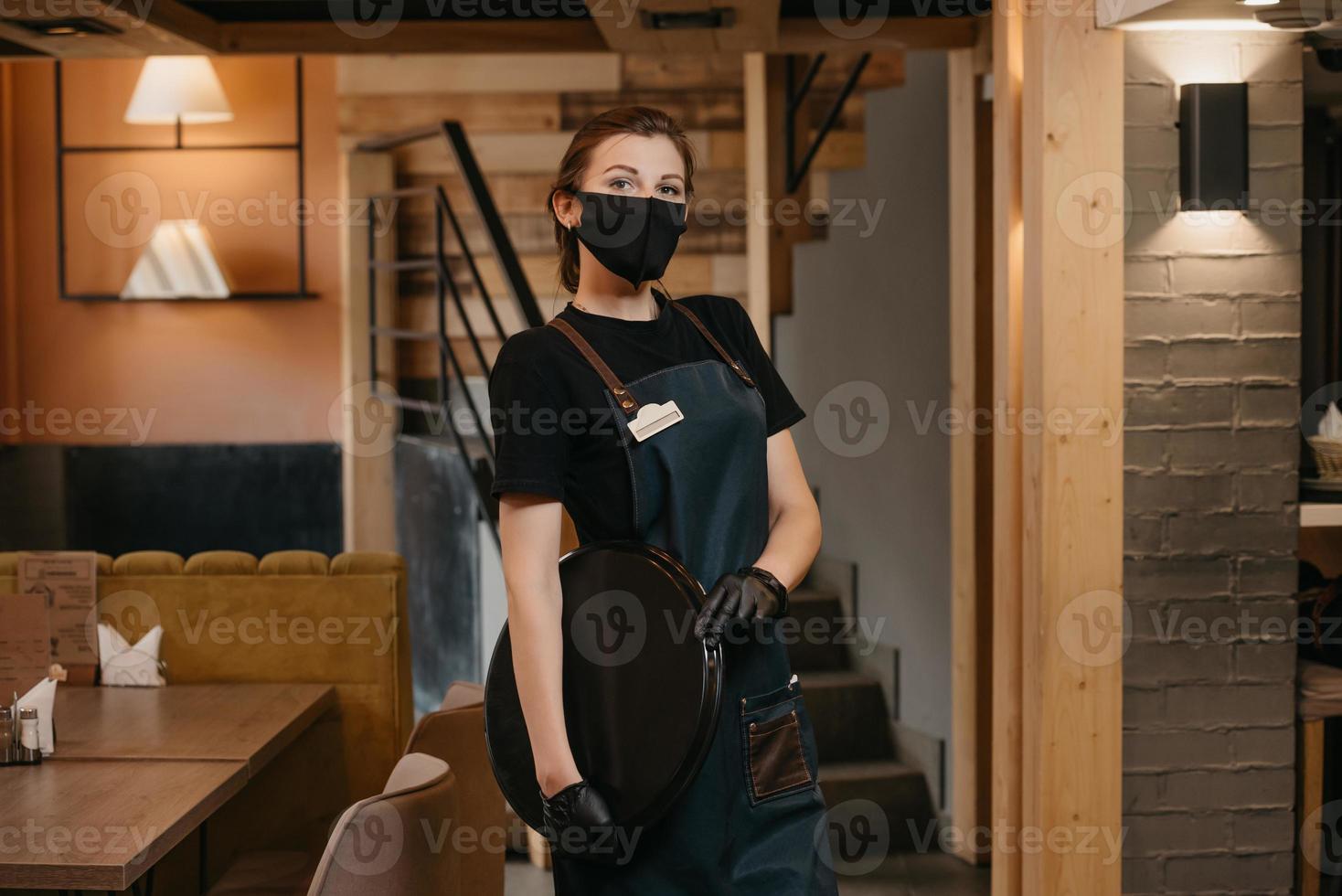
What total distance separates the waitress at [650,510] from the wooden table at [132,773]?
0.64m

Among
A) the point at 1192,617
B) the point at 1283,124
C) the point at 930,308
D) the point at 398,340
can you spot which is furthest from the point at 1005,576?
the point at 398,340

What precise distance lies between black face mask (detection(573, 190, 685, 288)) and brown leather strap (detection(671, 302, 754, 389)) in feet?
0.32

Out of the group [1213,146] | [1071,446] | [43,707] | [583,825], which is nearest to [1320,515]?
[1071,446]

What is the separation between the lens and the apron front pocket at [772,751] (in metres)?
1.61

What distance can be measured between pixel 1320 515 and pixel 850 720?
5.72 ft

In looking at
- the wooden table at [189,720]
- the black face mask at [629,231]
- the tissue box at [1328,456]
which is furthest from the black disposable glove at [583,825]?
the tissue box at [1328,456]

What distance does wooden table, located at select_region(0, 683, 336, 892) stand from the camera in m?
1.73

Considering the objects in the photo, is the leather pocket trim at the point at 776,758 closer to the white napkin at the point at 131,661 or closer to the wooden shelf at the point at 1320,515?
the wooden shelf at the point at 1320,515

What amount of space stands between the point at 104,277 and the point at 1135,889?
4424 mm

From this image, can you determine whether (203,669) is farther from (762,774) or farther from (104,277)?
(104,277)

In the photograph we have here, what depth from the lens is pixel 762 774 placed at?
5.28ft

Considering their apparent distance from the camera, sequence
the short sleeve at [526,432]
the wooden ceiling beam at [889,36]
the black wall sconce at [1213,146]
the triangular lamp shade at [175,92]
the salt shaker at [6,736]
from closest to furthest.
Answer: the short sleeve at [526,432]
the salt shaker at [6,736]
the black wall sconce at [1213,146]
the wooden ceiling beam at [889,36]
the triangular lamp shade at [175,92]

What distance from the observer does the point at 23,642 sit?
2346 mm

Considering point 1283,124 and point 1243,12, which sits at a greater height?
point 1243,12
